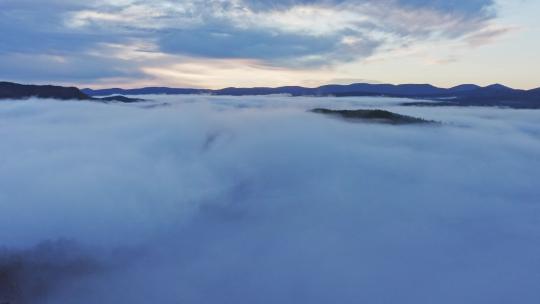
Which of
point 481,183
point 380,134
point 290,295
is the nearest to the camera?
point 290,295

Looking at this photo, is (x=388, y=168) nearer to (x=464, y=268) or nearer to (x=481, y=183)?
(x=481, y=183)

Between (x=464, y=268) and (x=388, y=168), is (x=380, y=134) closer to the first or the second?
(x=388, y=168)

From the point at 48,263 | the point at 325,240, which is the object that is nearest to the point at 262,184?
the point at 325,240

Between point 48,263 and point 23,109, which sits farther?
point 23,109

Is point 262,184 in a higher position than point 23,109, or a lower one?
lower

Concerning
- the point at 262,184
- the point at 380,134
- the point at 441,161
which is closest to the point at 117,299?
the point at 262,184

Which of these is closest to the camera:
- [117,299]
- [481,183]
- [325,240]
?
[117,299]

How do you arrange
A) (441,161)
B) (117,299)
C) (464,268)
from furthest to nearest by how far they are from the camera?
(441,161) < (464,268) < (117,299)

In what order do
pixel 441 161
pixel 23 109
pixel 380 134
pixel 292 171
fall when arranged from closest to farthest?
pixel 292 171 < pixel 441 161 < pixel 380 134 < pixel 23 109

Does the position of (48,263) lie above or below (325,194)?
above
